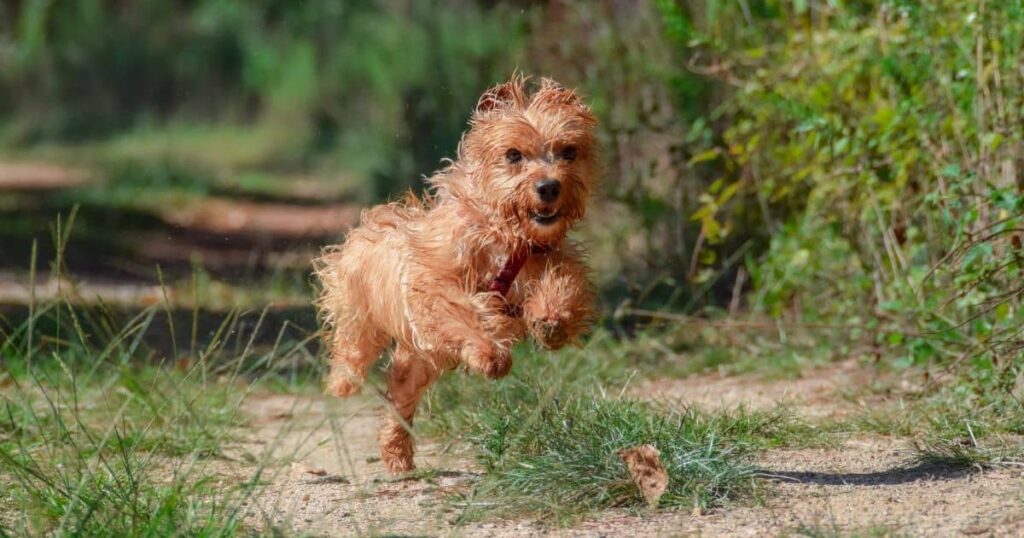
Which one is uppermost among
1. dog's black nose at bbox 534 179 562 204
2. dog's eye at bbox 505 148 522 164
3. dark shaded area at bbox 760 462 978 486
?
dog's eye at bbox 505 148 522 164

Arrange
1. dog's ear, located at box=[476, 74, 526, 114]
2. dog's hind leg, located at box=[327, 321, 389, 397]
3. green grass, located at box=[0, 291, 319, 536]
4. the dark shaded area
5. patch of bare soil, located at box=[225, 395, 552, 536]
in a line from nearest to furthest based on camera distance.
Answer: green grass, located at box=[0, 291, 319, 536]
patch of bare soil, located at box=[225, 395, 552, 536]
the dark shaded area
dog's ear, located at box=[476, 74, 526, 114]
dog's hind leg, located at box=[327, 321, 389, 397]

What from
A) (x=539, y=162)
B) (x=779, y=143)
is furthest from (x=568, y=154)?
(x=779, y=143)

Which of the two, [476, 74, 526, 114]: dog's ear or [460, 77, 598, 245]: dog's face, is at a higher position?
[476, 74, 526, 114]: dog's ear

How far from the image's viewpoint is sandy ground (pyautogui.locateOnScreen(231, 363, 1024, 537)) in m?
4.61

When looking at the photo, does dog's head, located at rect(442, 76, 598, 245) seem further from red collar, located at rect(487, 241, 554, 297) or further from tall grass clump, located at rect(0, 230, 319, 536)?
tall grass clump, located at rect(0, 230, 319, 536)

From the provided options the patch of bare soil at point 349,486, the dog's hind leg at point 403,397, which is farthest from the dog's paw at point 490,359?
the dog's hind leg at point 403,397

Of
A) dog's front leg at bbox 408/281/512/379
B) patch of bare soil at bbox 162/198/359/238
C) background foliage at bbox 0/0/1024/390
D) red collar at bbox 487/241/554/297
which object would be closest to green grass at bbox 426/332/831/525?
dog's front leg at bbox 408/281/512/379

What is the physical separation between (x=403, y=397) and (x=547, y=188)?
1.37 meters

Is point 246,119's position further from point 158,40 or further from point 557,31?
point 557,31

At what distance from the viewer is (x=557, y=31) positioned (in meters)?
9.78

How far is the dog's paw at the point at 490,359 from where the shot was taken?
4.91 meters

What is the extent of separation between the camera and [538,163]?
509 cm

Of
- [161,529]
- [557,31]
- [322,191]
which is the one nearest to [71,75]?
[322,191]

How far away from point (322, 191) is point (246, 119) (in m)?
2.89
